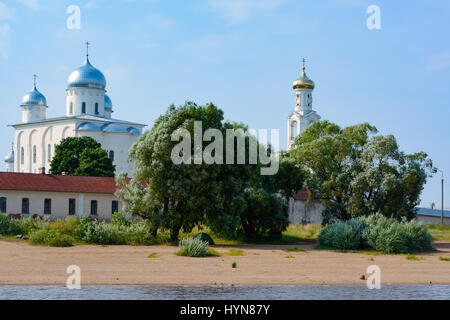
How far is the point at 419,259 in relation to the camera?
29219 millimetres

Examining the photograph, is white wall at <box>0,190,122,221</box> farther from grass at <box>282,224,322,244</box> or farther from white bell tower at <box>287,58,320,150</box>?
white bell tower at <box>287,58,320,150</box>

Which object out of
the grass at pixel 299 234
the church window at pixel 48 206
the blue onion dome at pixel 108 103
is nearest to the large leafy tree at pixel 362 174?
the grass at pixel 299 234

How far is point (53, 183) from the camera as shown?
4909cm

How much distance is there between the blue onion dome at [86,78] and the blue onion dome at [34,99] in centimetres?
1102

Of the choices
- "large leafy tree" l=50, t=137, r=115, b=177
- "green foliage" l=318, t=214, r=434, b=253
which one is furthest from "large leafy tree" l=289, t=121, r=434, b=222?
"large leafy tree" l=50, t=137, r=115, b=177

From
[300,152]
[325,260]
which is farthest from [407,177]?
[325,260]

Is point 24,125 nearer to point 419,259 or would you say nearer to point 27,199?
point 27,199

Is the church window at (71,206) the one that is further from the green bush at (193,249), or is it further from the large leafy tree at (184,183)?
the green bush at (193,249)

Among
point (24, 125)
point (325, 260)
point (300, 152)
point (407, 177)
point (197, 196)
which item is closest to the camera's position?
point (325, 260)

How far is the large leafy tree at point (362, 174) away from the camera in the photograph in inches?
1655

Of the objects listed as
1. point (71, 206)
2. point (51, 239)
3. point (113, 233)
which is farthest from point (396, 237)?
point (71, 206)

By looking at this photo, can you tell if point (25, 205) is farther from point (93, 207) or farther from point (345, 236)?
point (345, 236)

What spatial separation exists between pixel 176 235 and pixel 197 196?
9.07ft
